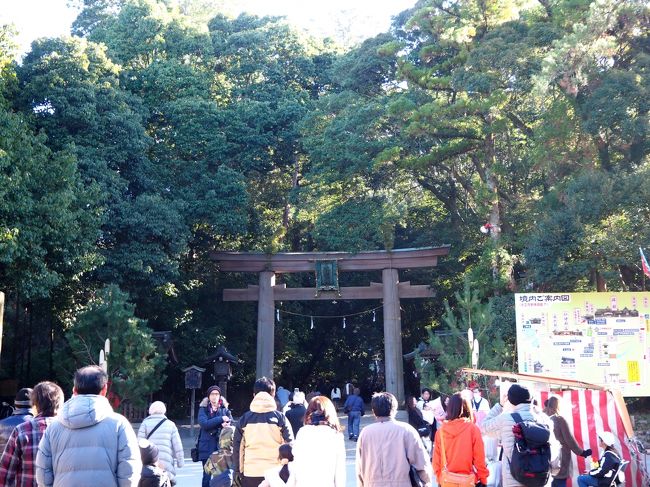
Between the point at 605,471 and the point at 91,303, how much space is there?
50.3ft

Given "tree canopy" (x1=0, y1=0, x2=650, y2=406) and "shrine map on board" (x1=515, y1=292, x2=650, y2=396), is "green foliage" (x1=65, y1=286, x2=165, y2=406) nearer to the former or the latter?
"tree canopy" (x1=0, y1=0, x2=650, y2=406)

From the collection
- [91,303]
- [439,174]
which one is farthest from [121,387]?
[439,174]

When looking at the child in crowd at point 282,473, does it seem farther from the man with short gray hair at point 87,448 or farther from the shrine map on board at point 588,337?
the shrine map on board at point 588,337

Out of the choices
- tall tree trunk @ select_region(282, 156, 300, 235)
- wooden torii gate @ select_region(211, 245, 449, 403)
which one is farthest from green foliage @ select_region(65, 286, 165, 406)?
tall tree trunk @ select_region(282, 156, 300, 235)

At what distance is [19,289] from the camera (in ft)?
64.7

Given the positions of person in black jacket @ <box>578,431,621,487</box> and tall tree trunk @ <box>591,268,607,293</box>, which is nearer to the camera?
person in black jacket @ <box>578,431,621,487</box>

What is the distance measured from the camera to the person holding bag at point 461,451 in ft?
19.8

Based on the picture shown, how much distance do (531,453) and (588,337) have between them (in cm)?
1278

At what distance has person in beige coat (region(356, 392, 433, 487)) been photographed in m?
5.46

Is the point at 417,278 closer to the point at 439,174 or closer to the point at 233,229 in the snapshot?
the point at 439,174

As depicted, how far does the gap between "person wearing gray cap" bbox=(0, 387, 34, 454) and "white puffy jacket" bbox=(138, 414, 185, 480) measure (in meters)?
1.47

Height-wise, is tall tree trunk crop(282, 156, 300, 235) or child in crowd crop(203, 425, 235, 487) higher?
tall tree trunk crop(282, 156, 300, 235)

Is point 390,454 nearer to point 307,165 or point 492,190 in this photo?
point 492,190

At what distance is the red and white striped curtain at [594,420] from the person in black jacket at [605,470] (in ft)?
2.26
